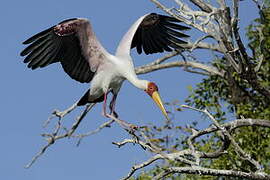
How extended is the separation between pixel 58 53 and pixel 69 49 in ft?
0.48

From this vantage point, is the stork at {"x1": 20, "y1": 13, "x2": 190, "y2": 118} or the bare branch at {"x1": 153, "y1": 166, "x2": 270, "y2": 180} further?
the stork at {"x1": 20, "y1": 13, "x2": 190, "y2": 118}

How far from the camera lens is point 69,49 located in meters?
7.73

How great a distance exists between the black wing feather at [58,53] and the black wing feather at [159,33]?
1.10 m

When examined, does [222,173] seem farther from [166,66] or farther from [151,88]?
[166,66]

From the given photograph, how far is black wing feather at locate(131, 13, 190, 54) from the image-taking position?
28.2ft

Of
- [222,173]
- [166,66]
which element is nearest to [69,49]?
[222,173]

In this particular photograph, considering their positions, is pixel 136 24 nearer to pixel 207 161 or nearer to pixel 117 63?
pixel 117 63

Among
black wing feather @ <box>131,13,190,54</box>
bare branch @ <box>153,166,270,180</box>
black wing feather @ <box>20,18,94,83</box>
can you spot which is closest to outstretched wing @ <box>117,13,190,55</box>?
black wing feather @ <box>131,13,190,54</box>

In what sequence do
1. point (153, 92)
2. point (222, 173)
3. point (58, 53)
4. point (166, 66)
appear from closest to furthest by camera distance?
point (222, 173) < point (153, 92) < point (58, 53) < point (166, 66)

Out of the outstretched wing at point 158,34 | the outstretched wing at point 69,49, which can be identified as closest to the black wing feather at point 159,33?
the outstretched wing at point 158,34

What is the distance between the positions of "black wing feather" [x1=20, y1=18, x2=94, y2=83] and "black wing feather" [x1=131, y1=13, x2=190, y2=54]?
1103 millimetres

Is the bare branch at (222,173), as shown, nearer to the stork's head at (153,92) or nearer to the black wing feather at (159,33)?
the stork's head at (153,92)

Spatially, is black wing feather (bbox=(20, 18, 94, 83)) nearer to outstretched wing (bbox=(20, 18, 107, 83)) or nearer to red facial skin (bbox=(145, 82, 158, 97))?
outstretched wing (bbox=(20, 18, 107, 83))

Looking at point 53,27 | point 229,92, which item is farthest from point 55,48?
point 229,92
